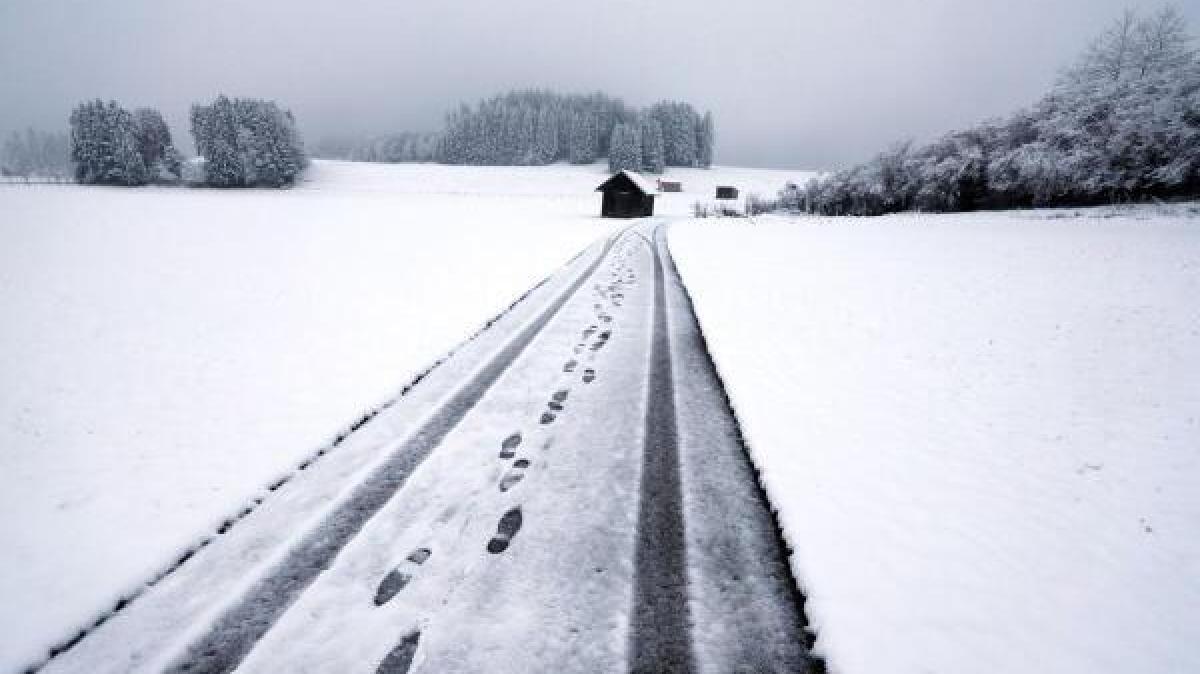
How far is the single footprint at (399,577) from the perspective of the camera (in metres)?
2.76

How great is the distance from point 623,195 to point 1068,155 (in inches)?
1137

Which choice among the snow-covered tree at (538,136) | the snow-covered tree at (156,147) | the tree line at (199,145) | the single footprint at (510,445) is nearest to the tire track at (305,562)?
the single footprint at (510,445)

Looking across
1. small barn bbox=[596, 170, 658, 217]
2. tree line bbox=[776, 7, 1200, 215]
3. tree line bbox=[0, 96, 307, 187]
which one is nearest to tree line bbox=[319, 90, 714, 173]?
tree line bbox=[0, 96, 307, 187]

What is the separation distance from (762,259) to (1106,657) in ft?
48.1

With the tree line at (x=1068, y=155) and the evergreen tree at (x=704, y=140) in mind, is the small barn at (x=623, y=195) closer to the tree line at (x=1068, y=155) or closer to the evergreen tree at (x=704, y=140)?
the tree line at (x=1068, y=155)

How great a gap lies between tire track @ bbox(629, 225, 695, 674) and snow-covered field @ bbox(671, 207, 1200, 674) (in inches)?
27.2

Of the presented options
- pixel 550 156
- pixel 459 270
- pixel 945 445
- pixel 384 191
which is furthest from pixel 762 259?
pixel 550 156

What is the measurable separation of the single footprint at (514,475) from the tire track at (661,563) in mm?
949

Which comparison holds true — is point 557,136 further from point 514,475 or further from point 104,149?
point 514,475

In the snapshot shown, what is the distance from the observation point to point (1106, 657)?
2.51 m

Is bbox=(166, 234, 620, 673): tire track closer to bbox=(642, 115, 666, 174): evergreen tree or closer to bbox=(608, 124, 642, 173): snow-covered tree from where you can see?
Result: bbox=(608, 124, 642, 173): snow-covered tree

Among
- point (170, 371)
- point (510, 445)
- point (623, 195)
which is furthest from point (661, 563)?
point (623, 195)

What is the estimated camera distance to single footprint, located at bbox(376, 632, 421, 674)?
2318 mm

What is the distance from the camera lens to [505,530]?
330 cm
